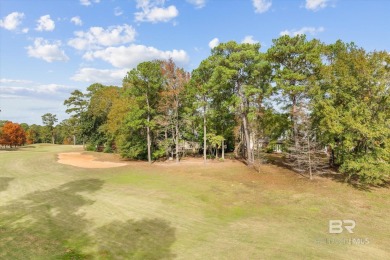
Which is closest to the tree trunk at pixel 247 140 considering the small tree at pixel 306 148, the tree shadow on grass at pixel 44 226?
the small tree at pixel 306 148

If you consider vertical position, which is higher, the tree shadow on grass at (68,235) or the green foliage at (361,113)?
the green foliage at (361,113)

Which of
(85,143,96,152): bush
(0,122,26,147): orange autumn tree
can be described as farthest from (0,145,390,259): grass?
Result: (0,122,26,147): orange autumn tree

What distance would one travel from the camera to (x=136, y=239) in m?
12.1

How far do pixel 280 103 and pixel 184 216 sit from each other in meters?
18.4

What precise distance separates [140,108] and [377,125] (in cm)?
2559

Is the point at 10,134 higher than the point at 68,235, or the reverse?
the point at 10,134

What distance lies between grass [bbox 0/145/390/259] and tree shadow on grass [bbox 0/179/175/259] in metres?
0.04

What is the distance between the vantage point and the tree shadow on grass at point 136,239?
1062 centimetres

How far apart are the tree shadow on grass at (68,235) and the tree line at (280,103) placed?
16793 mm

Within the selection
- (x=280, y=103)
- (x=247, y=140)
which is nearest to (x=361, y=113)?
(x=280, y=103)

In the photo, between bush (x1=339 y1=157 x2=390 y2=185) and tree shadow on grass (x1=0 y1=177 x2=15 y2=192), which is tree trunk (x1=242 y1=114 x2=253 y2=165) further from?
tree shadow on grass (x1=0 y1=177 x2=15 y2=192)

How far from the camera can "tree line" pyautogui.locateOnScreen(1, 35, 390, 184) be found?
21891 mm

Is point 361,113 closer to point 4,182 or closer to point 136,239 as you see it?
point 136,239

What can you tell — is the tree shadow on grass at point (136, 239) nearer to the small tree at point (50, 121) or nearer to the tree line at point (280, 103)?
the tree line at point (280, 103)
